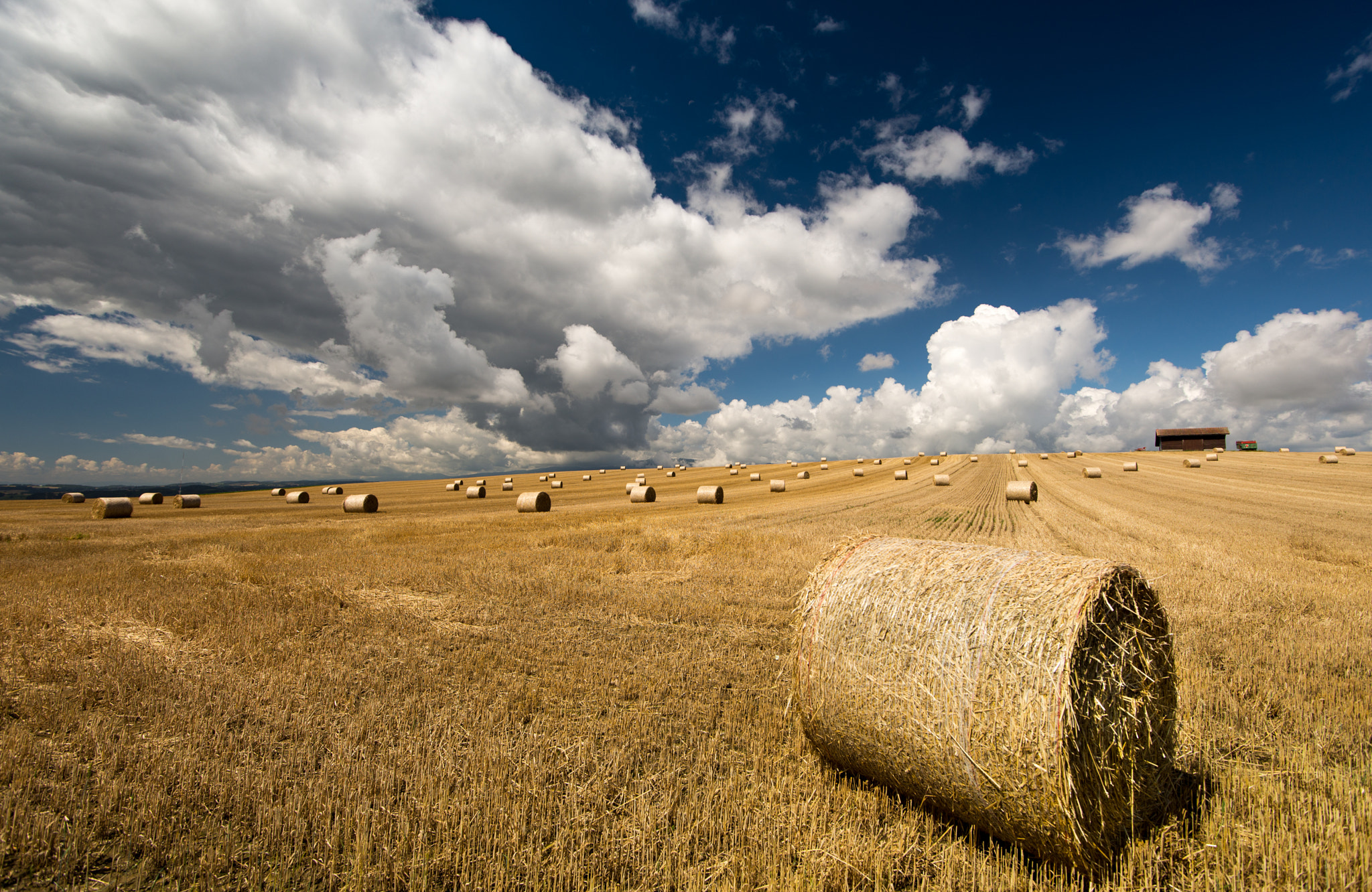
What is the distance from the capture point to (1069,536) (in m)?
15.8

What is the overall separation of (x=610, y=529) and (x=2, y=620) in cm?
1195

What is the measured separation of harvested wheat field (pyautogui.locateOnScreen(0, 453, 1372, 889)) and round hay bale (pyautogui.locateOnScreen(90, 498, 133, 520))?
19344 mm

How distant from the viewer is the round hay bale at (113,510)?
1022 inches

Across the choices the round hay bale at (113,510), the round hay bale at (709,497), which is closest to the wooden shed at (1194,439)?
the round hay bale at (709,497)

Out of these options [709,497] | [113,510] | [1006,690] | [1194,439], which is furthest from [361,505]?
[1194,439]

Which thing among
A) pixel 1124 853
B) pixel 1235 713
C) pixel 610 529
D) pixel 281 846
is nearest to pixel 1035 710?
pixel 1124 853

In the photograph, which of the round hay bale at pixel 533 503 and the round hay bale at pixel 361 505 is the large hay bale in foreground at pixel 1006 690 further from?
the round hay bale at pixel 361 505

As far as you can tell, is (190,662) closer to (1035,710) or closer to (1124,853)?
(1035,710)

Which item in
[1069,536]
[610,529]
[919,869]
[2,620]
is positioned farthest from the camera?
[610,529]

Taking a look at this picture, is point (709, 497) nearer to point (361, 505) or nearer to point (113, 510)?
point (361, 505)

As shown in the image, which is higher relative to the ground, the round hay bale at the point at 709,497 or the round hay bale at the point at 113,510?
the round hay bale at the point at 113,510

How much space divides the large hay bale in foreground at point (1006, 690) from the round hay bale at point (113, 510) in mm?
35510

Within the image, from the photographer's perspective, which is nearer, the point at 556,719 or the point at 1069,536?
the point at 556,719

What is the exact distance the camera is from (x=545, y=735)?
4.82m
